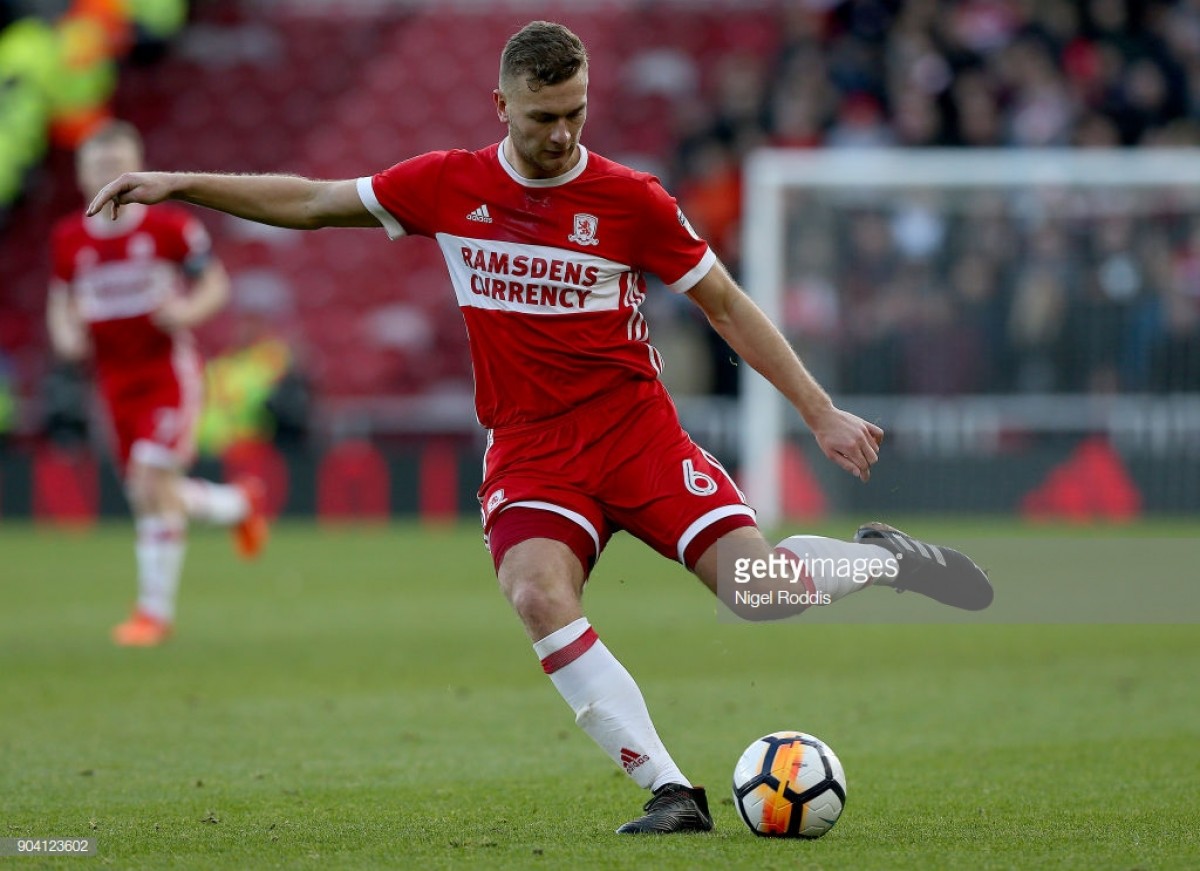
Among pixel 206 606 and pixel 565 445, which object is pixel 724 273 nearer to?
pixel 565 445

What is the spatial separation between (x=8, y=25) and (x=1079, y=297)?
43.8ft

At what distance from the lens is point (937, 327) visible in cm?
1798

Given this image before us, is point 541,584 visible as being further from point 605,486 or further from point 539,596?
point 605,486

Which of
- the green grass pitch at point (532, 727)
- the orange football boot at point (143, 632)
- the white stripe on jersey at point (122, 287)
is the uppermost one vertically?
the white stripe on jersey at point (122, 287)

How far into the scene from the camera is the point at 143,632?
35.6ft

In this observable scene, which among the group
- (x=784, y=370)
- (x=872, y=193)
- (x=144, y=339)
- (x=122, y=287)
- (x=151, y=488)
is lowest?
(x=151, y=488)

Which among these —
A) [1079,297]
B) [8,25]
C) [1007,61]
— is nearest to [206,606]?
[1079,297]

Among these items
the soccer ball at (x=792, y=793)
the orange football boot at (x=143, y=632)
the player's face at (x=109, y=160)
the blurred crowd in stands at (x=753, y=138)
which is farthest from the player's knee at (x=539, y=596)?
the blurred crowd in stands at (x=753, y=138)

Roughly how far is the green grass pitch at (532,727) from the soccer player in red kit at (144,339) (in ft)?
1.95

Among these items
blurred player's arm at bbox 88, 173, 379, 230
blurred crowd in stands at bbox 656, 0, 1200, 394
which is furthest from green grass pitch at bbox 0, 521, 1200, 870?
blurred crowd in stands at bbox 656, 0, 1200, 394

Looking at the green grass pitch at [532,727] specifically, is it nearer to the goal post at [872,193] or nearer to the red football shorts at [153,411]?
the red football shorts at [153,411]

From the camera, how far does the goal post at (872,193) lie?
17500mm

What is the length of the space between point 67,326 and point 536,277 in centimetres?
580

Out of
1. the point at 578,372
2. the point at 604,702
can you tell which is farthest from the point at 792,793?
the point at 578,372
